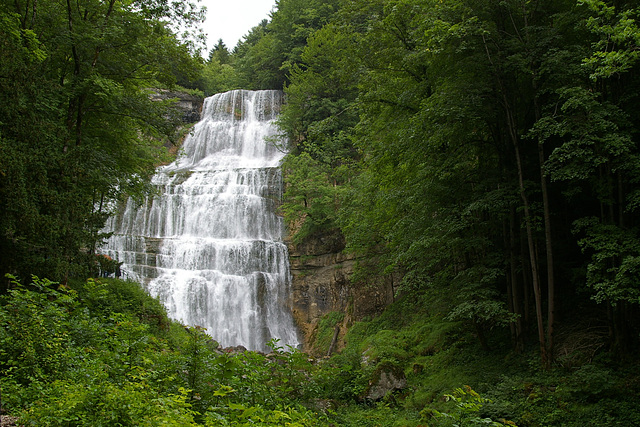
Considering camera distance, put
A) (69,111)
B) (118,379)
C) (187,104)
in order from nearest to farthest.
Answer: (118,379) < (69,111) < (187,104)

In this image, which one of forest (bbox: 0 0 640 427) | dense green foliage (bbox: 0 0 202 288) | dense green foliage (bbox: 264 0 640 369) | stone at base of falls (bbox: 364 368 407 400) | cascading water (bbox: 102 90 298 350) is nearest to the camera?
forest (bbox: 0 0 640 427)

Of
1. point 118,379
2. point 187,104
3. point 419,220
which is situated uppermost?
point 187,104

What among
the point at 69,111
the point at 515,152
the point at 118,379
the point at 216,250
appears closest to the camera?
the point at 118,379

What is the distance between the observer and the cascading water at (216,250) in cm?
2033

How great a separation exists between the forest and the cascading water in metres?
7.36

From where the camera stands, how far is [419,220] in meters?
9.73

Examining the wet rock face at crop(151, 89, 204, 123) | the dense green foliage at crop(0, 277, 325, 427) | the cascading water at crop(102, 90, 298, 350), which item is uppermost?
the wet rock face at crop(151, 89, 204, 123)

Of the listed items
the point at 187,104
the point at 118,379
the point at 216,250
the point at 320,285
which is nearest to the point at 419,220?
the point at 118,379

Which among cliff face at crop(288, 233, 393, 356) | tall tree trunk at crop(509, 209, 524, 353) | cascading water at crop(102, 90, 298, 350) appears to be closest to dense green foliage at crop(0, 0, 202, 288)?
cascading water at crop(102, 90, 298, 350)

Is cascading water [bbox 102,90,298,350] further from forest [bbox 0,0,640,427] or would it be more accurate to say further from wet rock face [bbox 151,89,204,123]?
wet rock face [bbox 151,89,204,123]

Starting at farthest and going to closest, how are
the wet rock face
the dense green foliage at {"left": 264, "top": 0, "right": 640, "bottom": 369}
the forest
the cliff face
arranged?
the wet rock face < the cliff face < the dense green foliage at {"left": 264, "top": 0, "right": 640, "bottom": 369} < the forest

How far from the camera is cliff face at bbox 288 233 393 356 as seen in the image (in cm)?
2008

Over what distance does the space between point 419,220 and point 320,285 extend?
12.9 m

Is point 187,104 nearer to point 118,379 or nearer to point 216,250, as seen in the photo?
point 216,250
